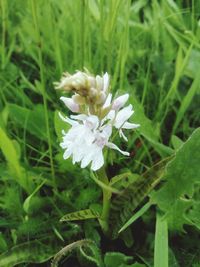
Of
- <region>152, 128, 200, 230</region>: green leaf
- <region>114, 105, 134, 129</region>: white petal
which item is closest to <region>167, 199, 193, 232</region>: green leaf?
<region>152, 128, 200, 230</region>: green leaf

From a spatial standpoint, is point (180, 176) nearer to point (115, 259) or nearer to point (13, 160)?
point (115, 259)

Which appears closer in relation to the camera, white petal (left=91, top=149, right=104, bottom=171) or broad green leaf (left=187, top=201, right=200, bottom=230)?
white petal (left=91, top=149, right=104, bottom=171)

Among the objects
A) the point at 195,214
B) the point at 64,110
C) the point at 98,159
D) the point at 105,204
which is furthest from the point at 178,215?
the point at 64,110

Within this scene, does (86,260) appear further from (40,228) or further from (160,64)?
(160,64)

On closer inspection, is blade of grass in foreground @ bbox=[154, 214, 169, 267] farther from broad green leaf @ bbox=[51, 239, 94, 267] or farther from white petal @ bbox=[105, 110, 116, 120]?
white petal @ bbox=[105, 110, 116, 120]

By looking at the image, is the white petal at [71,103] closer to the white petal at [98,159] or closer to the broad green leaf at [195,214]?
the white petal at [98,159]

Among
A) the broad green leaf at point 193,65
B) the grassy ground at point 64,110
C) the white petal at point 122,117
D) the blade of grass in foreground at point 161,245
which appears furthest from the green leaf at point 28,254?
the broad green leaf at point 193,65

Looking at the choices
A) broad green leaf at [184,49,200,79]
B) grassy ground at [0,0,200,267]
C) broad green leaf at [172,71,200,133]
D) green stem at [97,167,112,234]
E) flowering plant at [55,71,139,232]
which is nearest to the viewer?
flowering plant at [55,71,139,232]
